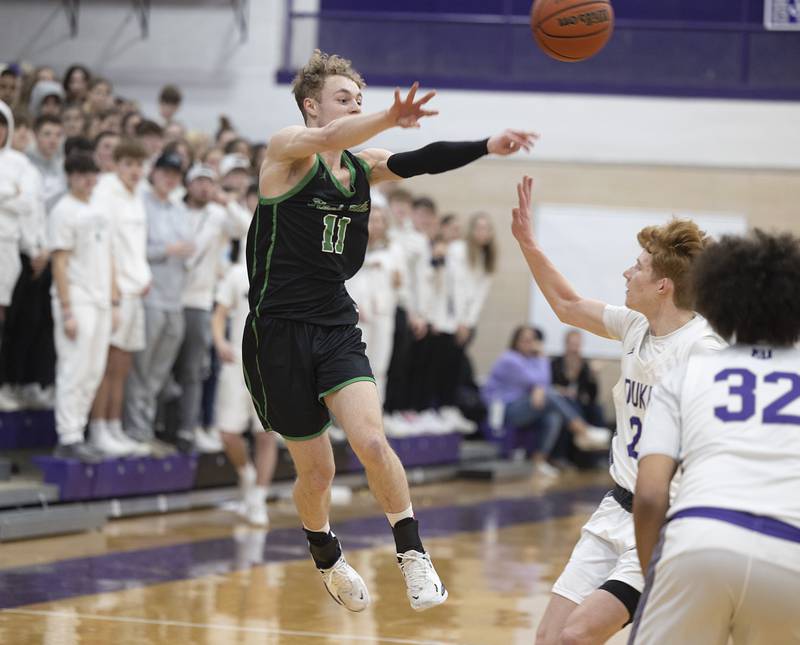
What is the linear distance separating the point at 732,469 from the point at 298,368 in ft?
7.66

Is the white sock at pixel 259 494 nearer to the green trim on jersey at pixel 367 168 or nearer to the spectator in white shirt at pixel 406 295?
the spectator in white shirt at pixel 406 295

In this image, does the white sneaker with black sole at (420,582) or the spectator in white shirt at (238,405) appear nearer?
the white sneaker with black sole at (420,582)

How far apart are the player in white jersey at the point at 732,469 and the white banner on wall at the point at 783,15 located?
12664 millimetres

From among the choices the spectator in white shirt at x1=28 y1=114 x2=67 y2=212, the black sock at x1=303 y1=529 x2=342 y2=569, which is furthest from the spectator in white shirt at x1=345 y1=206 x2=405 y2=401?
the black sock at x1=303 y1=529 x2=342 y2=569

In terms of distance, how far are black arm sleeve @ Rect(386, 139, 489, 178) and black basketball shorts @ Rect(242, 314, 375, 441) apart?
71cm

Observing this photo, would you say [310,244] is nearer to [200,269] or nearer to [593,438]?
[200,269]

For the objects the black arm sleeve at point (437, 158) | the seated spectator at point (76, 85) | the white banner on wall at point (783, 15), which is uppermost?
the white banner on wall at point (783, 15)

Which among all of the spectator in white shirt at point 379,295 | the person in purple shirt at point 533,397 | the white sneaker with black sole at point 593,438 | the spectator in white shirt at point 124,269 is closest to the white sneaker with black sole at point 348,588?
the spectator in white shirt at point 124,269

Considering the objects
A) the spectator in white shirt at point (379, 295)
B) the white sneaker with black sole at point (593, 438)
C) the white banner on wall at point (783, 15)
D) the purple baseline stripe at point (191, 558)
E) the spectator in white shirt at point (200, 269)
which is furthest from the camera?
the white banner on wall at point (783, 15)

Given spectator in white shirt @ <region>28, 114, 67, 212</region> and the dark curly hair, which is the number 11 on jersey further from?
spectator in white shirt @ <region>28, 114, 67, 212</region>

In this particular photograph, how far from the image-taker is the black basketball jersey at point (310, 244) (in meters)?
4.91

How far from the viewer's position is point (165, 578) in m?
7.20

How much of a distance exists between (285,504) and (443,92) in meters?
6.81

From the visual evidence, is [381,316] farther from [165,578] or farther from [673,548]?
[673,548]
